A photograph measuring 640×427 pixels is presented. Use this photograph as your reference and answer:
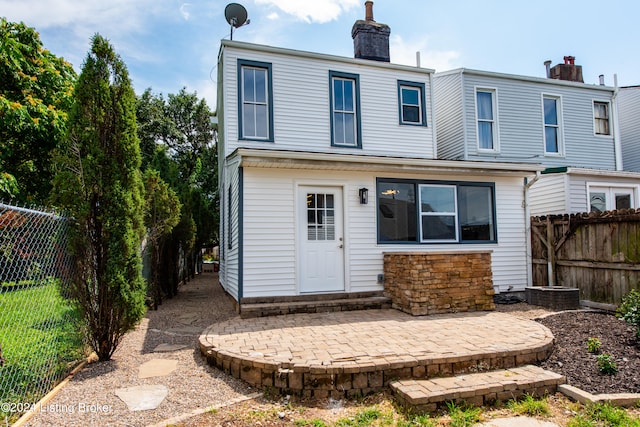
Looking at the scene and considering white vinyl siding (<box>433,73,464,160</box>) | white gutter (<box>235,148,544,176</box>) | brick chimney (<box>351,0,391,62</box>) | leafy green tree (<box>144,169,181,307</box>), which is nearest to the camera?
white gutter (<box>235,148,544,176</box>)

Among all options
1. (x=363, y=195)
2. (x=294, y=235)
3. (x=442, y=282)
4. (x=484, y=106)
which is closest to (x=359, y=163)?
(x=363, y=195)

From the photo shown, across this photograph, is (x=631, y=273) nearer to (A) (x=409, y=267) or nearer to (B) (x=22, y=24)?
(A) (x=409, y=267)

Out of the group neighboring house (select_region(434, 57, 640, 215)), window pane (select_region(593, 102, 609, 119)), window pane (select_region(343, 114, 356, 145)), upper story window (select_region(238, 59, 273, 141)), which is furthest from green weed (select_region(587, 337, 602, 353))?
window pane (select_region(593, 102, 609, 119))

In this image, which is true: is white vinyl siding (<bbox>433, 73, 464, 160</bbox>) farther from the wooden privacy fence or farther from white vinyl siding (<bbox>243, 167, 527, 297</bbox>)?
the wooden privacy fence

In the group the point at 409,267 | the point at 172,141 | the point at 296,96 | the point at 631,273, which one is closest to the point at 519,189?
the point at 631,273

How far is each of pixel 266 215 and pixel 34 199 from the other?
957 cm

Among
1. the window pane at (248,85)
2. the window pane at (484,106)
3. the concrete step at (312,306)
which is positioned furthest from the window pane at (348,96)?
the concrete step at (312,306)

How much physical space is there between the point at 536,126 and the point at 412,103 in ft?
14.5

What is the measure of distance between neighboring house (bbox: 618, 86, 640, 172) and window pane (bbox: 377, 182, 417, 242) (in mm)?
11093

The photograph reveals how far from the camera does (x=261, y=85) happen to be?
869 centimetres

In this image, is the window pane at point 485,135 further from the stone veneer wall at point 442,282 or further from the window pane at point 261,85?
the window pane at point 261,85

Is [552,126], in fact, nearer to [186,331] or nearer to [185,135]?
[186,331]

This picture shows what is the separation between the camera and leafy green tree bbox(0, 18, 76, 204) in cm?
971

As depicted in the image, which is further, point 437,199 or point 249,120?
point 249,120
